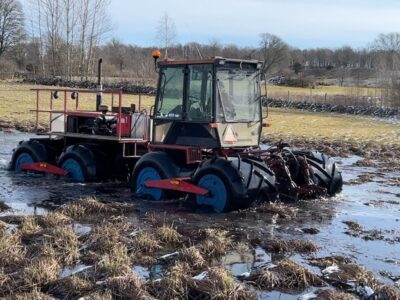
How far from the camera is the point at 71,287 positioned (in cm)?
624

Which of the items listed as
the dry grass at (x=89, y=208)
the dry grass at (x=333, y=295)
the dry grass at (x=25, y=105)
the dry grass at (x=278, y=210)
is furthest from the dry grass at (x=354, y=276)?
the dry grass at (x=25, y=105)

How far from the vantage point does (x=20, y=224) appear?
9055 millimetres

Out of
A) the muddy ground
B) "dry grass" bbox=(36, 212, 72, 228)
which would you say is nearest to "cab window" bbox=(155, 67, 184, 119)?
the muddy ground

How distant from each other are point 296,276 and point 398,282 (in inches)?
47.5

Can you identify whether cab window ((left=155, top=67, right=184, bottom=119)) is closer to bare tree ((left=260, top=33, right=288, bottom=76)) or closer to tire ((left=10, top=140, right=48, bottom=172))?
tire ((left=10, top=140, right=48, bottom=172))

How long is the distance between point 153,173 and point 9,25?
245 feet

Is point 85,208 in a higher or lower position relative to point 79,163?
lower

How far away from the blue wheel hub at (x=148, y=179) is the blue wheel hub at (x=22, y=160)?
367cm

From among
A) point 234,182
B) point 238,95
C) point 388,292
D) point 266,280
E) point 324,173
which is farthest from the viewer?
point 324,173

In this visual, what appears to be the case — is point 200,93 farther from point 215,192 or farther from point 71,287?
point 71,287

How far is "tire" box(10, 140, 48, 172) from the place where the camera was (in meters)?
14.5

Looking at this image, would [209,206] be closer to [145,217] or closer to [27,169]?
[145,217]

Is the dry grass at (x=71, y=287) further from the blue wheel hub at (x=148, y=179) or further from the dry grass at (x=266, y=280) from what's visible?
the blue wheel hub at (x=148, y=179)

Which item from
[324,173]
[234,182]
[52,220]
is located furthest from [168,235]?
[324,173]
